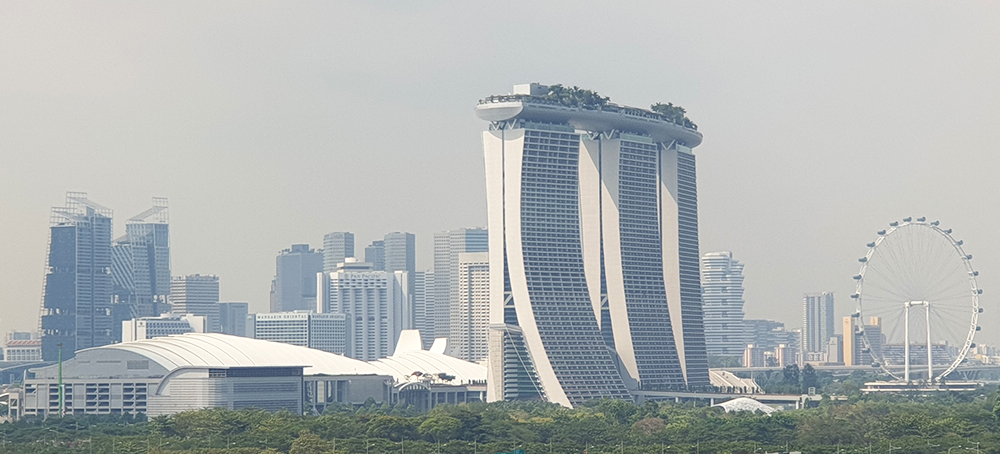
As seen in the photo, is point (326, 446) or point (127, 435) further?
point (127, 435)

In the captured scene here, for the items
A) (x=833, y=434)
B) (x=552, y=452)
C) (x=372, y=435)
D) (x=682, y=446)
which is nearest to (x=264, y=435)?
(x=372, y=435)

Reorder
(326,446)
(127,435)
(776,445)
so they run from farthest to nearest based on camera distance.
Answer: (127,435) → (776,445) → (326,446)

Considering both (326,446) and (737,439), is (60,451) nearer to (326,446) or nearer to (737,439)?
(326,446)

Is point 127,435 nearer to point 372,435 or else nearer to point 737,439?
point 372,435

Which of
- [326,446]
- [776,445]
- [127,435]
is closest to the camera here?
[326,446]

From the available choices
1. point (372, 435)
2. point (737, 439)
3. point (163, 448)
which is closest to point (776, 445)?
point (737, 439)

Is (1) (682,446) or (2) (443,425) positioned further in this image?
(2) (443,425)
